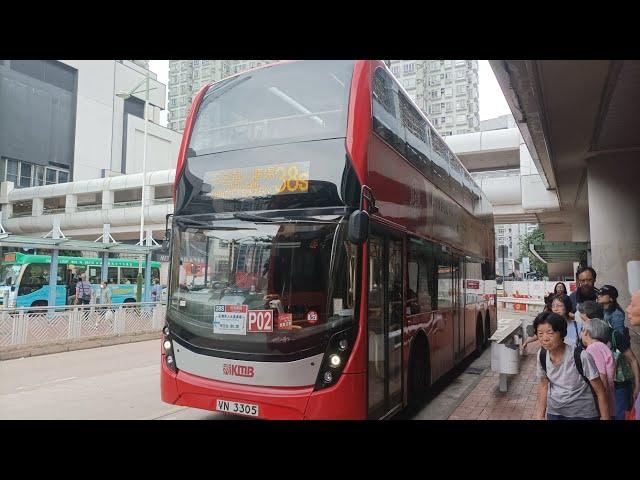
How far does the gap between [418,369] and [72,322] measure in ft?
30.9

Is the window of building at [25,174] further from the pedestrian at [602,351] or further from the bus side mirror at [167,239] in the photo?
the pedestrian at [602,351]

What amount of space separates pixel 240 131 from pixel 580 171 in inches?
354

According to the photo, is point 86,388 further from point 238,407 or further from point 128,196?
point 128,196

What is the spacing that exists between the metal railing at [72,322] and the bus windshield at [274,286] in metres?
8.08

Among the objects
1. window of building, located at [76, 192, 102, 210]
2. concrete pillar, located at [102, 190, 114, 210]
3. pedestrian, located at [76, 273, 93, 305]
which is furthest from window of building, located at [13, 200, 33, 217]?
A: pedestrian, located at [76, 273, 93, 305]

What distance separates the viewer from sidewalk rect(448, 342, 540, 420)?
21.7ft

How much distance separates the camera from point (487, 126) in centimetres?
7900

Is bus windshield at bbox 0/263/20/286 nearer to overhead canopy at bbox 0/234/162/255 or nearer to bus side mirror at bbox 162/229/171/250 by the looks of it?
overhead canopy at bbox 0/234/162/255

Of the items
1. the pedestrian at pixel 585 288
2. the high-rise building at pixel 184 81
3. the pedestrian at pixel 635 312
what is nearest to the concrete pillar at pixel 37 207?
the pedestrian at pixel 585 288

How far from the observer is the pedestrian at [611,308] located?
507 cm

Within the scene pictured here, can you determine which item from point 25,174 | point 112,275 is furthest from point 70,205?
point 112,275

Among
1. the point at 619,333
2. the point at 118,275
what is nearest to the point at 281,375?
the point at 619,333
